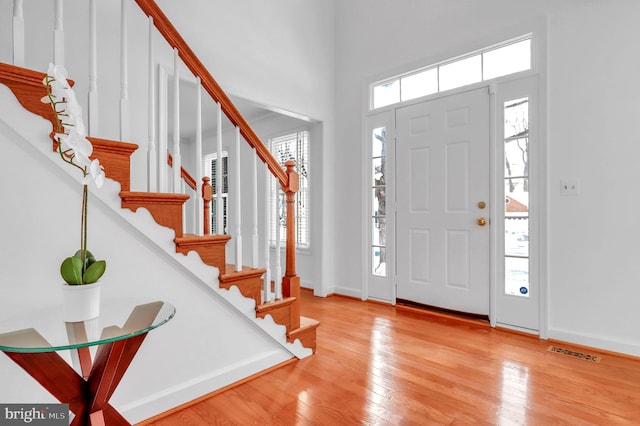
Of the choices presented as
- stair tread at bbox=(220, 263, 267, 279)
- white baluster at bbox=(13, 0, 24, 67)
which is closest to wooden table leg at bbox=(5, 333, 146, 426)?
stair tread at bbox=(220, 263, 267, 279)

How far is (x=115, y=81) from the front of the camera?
2.38 m

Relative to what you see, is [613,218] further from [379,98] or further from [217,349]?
[217,349]

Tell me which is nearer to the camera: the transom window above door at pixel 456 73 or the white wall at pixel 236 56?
the white wall at pixel 236 56

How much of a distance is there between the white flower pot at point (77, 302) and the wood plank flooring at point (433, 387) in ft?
2.71

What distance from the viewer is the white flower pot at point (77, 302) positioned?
110 centimetres

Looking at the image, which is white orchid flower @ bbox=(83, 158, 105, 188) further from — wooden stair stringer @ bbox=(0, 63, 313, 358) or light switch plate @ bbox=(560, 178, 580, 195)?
light switch plate @ bbox=(560, 178, 580, 195)

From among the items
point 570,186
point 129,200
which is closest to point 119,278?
point 129,200

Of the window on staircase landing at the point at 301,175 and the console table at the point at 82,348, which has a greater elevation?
the window on staircase landing at the point at 301,175

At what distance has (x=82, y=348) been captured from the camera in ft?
3.53

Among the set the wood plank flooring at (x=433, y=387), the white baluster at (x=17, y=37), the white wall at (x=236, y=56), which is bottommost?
the wood plank flooring at (x=433, y=387)

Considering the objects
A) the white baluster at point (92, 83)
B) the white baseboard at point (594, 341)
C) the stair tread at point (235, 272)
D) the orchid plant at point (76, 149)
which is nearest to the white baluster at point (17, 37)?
the white baluster at point (92, 83)

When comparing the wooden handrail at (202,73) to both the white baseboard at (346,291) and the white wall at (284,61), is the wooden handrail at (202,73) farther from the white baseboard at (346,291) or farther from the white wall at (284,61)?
the white baseboard at (346,291)

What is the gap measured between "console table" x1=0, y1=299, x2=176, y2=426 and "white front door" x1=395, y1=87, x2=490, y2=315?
2.67m

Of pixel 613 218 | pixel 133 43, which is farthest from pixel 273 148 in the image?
pixel 613 218
